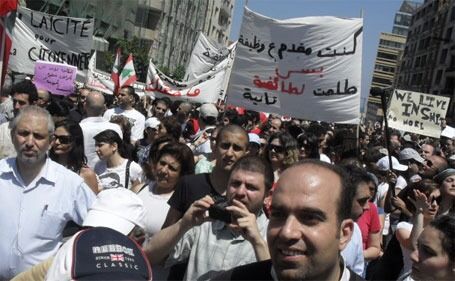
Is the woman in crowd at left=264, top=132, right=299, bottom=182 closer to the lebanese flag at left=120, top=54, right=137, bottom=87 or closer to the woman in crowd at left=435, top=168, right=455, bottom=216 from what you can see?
the woman in crowd at left=435, top=168, right=455, bottom=216

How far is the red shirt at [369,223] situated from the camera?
16.1 feet

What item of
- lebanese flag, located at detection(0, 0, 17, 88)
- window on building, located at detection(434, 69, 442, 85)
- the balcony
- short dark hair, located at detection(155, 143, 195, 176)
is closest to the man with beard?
short dark hair, located at detection(155, 143, 195, 176)

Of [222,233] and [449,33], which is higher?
[449,33]

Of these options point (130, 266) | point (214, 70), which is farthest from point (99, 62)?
point (130, 266)

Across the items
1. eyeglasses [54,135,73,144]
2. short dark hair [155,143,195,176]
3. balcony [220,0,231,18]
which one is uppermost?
balcony [220,0,231,18]

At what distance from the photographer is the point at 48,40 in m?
11.1

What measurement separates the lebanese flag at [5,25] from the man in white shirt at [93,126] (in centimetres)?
151

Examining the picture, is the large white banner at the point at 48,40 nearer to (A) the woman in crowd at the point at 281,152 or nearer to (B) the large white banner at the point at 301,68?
(B) the large white banner at the point at 301,68

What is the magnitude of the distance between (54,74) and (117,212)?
9.39m

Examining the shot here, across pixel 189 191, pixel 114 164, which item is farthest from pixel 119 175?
pixel 189 191

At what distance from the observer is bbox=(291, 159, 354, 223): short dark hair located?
2041 mm

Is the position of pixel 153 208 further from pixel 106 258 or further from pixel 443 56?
pixel 443 56

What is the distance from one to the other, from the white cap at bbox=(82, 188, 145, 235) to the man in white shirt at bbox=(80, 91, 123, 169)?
3.86 metres

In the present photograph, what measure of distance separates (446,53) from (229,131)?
235ft
